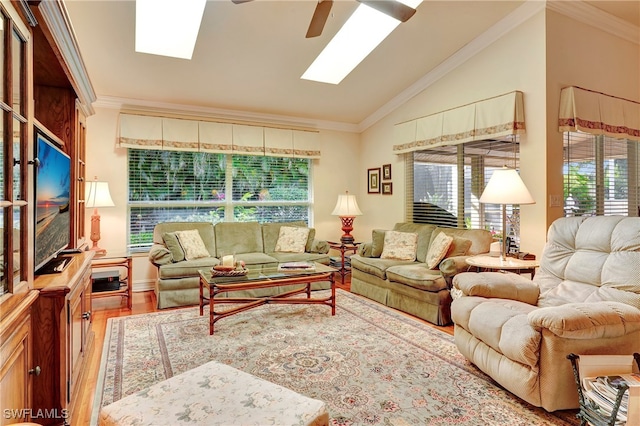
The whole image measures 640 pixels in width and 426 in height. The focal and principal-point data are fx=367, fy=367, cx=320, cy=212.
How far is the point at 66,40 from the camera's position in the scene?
80.5 inches

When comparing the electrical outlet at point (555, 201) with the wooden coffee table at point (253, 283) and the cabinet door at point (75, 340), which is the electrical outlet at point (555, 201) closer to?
the wooden coffee table at point (253, 283)

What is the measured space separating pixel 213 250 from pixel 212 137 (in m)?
1.56

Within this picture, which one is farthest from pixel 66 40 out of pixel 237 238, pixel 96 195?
pixel 237 238

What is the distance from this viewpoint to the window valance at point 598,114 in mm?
3443

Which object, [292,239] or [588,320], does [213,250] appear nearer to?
[292,239]

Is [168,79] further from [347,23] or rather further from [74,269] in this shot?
[74,269]

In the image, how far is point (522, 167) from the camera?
3.65 meters

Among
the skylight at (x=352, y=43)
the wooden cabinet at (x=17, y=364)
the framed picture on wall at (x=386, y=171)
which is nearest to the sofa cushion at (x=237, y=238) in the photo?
the framed picture on wall at (x=386, y=171)

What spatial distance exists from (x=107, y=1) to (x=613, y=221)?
4.20 m

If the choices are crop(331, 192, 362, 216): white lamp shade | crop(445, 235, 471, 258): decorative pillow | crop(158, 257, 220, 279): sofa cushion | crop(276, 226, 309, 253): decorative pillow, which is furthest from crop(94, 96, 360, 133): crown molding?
crop(445, 235, 471, 258): decorative pillow

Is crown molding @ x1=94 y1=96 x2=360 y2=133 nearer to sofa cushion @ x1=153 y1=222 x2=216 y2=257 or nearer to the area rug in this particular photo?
sofa cushion @ x1=153 y1=222 x2=216 y2=257

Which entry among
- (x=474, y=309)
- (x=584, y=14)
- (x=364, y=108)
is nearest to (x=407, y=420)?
(x=474, y=309)

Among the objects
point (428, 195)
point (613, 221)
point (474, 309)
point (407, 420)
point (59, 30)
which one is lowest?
point (407, 420)

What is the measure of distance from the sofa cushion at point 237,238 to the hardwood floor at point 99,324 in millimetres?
1038
